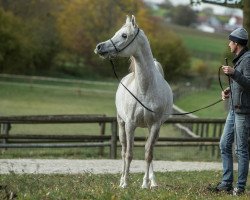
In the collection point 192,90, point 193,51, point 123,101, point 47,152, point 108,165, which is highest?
point 123,101

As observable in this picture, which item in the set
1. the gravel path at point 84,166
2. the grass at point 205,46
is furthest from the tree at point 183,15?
the gravel path at point 84,166

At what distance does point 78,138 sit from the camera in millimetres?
17172

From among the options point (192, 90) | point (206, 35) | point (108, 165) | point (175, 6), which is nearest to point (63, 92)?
point (192, 90)

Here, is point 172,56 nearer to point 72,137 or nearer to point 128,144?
point 72,137

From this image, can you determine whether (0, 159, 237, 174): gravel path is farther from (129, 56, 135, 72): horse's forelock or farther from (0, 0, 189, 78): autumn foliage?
(0, 0, 189, 78): autumn foliage

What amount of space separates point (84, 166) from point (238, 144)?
5.91 meters

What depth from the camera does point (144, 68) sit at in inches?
363

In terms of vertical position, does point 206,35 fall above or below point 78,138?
below

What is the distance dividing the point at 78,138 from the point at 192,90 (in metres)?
40.5

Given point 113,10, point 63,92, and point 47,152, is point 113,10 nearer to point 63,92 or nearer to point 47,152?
point 63,92

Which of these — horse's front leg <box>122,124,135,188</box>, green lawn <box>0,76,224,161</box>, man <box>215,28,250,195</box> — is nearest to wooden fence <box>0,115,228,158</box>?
green lawn <box>0,76,224,161</box>

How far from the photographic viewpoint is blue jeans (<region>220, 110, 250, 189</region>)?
8516mm

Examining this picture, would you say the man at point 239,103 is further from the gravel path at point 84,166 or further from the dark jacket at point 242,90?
the gravel path at point 84,166

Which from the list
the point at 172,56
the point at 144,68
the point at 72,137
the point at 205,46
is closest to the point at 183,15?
the point at 205,46
